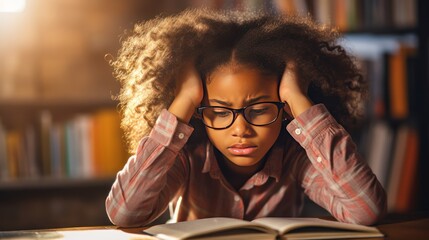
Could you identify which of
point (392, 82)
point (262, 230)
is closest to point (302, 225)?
point (262, 230)

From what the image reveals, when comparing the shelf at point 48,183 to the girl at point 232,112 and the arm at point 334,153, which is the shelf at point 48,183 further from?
the arm at point 334,153

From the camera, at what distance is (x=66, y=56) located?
2764mm

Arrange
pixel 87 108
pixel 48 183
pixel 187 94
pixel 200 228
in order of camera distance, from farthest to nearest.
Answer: pixel 87 108 → pixel 48 183 → pixel 187 94 → pixel 200 228

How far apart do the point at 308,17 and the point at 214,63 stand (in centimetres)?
21

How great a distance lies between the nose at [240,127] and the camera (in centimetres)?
117

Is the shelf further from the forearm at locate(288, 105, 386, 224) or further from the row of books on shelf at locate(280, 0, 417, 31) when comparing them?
the forearm at locate(288, 105, 386, 224)

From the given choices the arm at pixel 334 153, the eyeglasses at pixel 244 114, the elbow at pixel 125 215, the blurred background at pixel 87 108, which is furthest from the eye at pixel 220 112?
the blurred background at pixel 87 108

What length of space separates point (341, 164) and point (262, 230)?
0.68 feet

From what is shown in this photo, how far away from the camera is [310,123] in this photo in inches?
46.7

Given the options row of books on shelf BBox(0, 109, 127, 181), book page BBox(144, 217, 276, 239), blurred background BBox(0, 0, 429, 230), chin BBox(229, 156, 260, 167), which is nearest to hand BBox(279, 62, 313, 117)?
chin BBox(229, 156, 260, 167)

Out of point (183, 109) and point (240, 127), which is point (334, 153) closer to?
point (240, 127)

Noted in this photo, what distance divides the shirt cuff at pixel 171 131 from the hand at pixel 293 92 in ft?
0.57

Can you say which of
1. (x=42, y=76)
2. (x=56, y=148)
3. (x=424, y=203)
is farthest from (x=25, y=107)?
(x=424, y=203)

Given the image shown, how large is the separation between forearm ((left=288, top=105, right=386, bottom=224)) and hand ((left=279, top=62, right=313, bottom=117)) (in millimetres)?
15
